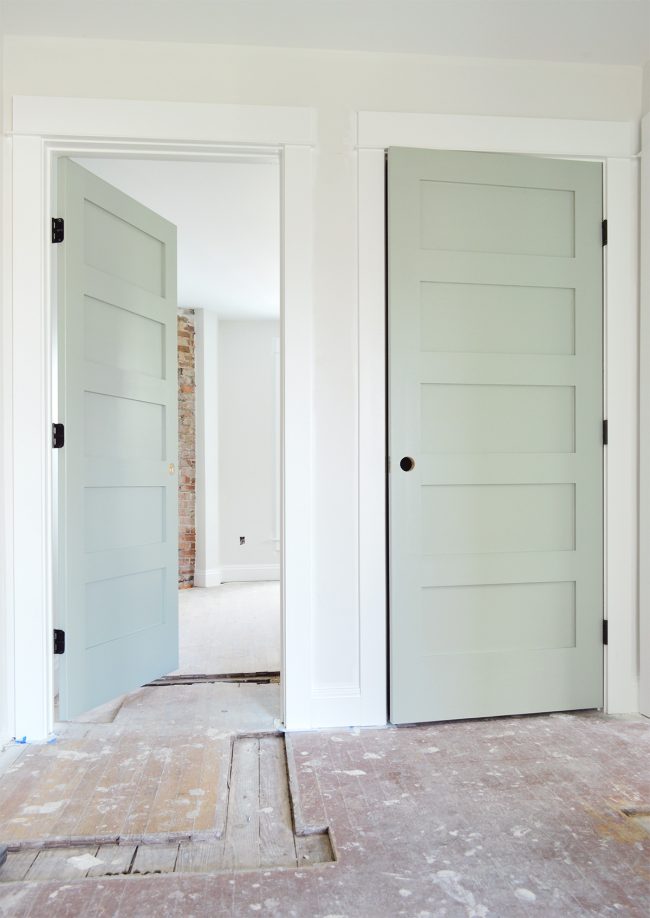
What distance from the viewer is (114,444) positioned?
115 inches

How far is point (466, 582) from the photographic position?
2564 mm

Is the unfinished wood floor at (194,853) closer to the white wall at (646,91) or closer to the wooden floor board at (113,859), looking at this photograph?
the wooden floor board at (113,859)

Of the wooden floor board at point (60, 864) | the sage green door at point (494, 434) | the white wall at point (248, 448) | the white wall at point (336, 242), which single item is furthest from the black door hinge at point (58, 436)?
the white wall at point (248, 448)

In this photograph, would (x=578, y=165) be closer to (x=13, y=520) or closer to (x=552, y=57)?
(x=552, y=57)

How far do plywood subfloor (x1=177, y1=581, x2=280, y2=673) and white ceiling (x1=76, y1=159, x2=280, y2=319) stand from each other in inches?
95.4

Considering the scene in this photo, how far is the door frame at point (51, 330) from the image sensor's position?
94.7 inches

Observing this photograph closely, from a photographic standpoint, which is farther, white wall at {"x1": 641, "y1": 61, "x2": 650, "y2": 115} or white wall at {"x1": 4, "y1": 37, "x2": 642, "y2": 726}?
white wall at {"x1": 641, "y1": 61, "x2": 650, "y2": 115}

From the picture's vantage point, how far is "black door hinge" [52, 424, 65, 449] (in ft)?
8.31

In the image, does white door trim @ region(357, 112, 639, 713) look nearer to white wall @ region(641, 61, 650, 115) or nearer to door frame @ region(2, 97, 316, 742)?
white wall @ region(641, 61, 650, 115)

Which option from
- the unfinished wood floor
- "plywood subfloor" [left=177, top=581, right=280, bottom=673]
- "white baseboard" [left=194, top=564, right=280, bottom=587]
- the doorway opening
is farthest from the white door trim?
"white baseboard" [left=194, top=564, right=280, bottom=587]


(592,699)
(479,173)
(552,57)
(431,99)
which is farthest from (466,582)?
(552,57)

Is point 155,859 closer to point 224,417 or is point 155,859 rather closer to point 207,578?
point 207,578

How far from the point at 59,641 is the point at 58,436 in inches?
31.7

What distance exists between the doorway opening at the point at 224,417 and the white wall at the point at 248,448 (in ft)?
0.03
